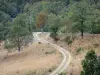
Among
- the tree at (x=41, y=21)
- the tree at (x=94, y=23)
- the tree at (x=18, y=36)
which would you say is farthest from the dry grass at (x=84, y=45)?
the tree at (x=41, y=21)

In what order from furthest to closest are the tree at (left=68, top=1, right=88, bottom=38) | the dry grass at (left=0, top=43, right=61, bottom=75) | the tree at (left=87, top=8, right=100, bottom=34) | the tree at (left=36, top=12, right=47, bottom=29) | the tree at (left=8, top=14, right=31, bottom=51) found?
the tree at (left=36, top=12, right=47, bottom=29)
the tree at (left=8, top=14, right=31, bottom=51)
the tree at (left=68, top=1, right=88, bottom=38)
the tree at (left=87, top=8, right=100, bottom=34)
the dry grass at (left=0, top=43, right=61, bottom=75)

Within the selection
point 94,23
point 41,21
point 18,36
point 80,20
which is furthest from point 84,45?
point 41,21

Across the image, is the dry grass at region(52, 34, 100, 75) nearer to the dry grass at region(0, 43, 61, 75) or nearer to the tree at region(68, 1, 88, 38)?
the tree at region(68, 1, 88, 38)

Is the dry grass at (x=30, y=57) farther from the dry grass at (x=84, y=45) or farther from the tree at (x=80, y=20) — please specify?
the tree at (x=80, y=20)

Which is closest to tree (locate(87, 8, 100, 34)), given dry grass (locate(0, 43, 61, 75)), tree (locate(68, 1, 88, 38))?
tree (locate(68, 1, 88, 38))

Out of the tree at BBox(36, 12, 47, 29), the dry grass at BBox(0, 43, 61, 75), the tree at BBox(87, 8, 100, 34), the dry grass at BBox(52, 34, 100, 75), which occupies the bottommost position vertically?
the tree at BBox(36, 12, 47, 29)

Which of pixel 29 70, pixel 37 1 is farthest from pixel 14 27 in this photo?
pixel 37 1

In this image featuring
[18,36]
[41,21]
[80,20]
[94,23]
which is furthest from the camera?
[41,21]

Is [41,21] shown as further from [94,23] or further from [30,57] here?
[94,23]

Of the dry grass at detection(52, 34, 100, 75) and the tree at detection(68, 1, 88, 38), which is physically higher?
the tree at detection(68, 1, 88, 38)

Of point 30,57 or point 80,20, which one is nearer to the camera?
point 30,57

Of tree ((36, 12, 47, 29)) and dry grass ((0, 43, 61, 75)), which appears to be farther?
tree ((36, 12, 47, 29))

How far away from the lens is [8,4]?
153 metres

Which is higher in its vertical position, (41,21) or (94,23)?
(94,23)
